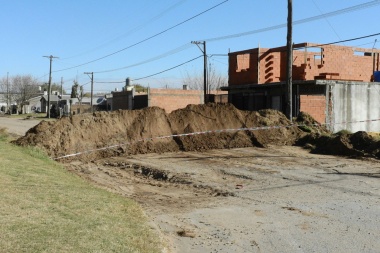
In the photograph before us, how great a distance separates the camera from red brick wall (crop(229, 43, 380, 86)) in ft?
110

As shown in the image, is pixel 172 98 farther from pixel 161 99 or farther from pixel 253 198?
pixel 253 198

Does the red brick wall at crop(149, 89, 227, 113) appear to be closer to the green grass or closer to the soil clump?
the soil clump

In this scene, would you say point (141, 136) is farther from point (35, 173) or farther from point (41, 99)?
point (41, 99)

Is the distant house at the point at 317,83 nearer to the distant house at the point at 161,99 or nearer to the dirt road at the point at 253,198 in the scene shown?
the dirt road at the point at 253,198

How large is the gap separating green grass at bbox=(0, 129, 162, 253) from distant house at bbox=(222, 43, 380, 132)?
1985cm

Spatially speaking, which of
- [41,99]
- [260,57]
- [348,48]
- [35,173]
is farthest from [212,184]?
[41,99]

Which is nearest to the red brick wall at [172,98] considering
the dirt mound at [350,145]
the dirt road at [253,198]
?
the dirt mound at [350,145]

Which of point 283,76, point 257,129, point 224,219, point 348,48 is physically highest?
point 348,48

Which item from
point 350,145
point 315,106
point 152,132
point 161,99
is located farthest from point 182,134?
point 161,99

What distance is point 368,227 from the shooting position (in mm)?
8430

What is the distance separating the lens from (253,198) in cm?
1143

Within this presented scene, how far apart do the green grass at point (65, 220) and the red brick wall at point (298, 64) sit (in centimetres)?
2501

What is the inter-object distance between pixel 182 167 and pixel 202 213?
721 centimetres

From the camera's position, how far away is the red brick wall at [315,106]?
2752 cm
